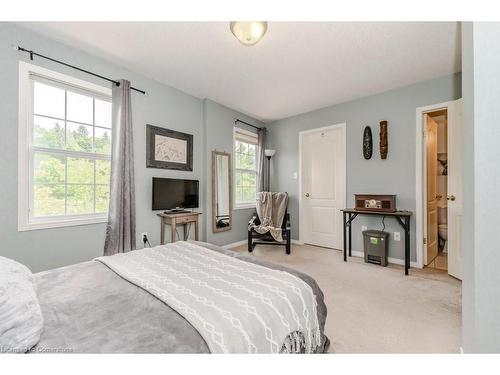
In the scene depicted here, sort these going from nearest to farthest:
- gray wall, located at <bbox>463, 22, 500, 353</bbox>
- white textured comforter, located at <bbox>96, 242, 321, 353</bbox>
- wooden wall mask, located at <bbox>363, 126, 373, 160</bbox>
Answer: white textured comforter, located at <bbox>96, 242, 321, 353</bbox> → gray wall, located at <bbox>463, 22, 500, 353</bbox> → wooden wall mask, located at <bbox>363, 126, 373, 160</bbox>

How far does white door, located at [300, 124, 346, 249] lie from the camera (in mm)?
3877

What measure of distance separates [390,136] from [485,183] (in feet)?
8.34

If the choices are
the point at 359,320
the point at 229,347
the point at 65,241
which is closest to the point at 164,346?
the point at 229,347

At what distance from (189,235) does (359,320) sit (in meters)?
2.51

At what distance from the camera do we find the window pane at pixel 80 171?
2.40 m

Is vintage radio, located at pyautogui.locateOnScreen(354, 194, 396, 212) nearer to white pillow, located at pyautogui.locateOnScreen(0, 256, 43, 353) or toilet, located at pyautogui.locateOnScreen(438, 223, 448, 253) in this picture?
toilet, located at pyautogui.locateOnScreen(438, 223, 448, 253)

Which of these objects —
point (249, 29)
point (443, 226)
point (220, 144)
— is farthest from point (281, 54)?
point (443, 226)

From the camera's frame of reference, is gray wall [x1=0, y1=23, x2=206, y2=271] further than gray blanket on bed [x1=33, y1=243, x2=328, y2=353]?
Yes

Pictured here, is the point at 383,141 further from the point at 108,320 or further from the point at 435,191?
the point at 108,320

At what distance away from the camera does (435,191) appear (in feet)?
11.6

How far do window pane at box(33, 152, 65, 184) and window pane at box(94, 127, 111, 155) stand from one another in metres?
0.36

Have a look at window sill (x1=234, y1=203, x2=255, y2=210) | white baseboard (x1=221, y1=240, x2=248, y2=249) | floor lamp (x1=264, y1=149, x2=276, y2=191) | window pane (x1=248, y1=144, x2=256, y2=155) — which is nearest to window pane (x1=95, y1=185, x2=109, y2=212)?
white baseboard (x1=221, y1=240, x2=248, y2=249)

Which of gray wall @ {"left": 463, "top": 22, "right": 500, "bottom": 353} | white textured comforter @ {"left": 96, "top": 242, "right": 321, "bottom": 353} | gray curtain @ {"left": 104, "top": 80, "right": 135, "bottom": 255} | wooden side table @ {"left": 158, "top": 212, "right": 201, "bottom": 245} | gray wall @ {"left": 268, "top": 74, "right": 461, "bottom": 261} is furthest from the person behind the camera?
gray wall @ {"left": 268, "top": 74, "right": 461, "bottom": 261}
